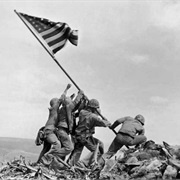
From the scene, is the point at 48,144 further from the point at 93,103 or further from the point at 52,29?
the point at 52,29

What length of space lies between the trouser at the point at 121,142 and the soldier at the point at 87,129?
495mm

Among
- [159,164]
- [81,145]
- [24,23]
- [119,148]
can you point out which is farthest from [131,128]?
[24,23]

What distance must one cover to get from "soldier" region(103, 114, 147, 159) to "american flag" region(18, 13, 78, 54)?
3.37m

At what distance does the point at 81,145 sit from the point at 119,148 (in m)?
1.23

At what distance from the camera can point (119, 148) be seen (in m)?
14.2

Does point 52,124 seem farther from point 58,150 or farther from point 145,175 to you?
point 145,175

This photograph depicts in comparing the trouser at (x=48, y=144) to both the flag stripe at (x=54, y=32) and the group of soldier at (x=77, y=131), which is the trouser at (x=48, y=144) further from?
the flag stripe at (x=54, y=32)

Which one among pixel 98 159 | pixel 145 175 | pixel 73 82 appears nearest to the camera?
pixel 145 175

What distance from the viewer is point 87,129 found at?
14180 millimetres

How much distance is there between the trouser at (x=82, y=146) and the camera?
46.9ft

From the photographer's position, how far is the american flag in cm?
1510

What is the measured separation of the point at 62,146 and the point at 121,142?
1.86 m

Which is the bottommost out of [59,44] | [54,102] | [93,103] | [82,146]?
[82,146]

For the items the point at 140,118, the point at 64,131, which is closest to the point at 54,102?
the point at 64,131
